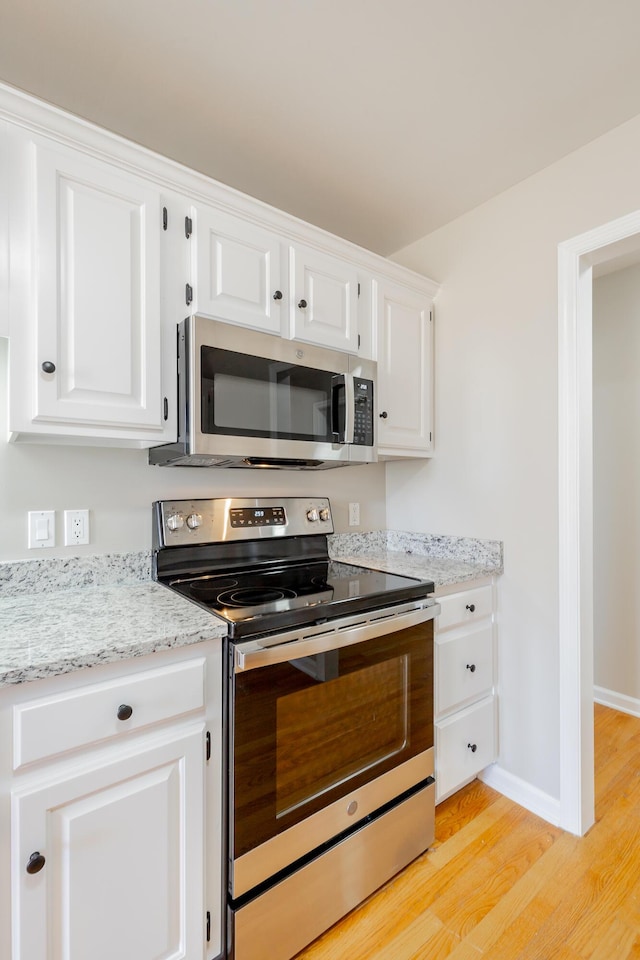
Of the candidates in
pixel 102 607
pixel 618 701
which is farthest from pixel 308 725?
pixel 618 701

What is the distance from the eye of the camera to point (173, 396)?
1455 millimetres

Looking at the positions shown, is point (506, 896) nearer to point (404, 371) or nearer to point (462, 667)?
point (462, 667)

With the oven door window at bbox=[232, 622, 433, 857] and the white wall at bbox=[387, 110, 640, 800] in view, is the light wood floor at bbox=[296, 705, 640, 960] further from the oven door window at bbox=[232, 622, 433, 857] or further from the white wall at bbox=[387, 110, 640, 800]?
the oven door window at bbox=[232, 622, 433, 857]

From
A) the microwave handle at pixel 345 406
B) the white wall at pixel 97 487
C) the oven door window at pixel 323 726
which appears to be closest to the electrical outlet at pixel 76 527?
the white wall at pixel 97 487

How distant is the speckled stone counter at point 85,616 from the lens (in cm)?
95

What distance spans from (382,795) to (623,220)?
2021mm

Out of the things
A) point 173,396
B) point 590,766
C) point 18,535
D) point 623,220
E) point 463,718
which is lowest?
point 590,766

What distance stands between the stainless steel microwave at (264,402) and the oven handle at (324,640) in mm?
578

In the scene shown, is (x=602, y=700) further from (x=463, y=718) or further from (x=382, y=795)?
(x=382, y=795)

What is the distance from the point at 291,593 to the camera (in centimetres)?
148

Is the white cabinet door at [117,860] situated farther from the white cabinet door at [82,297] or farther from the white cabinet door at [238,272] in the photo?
the white cabinet door at [238,272]

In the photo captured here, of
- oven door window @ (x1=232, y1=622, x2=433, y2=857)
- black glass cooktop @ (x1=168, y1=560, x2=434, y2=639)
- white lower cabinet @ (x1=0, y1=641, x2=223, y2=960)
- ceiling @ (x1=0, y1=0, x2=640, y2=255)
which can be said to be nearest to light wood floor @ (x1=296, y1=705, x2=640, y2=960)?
oven door window @ (x1=232, y1=622, x2=433, y2=857)

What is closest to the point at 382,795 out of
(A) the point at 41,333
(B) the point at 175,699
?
(B) the point at 175,699

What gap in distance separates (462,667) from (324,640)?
0.79 m
